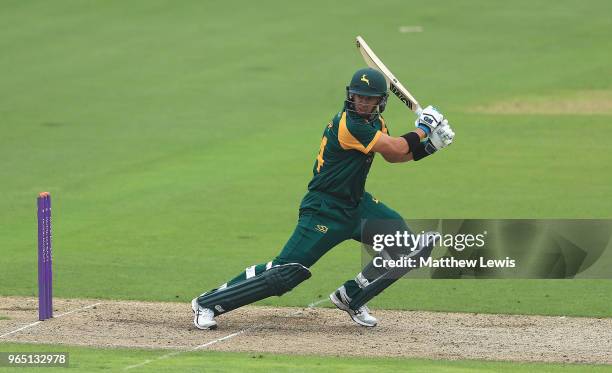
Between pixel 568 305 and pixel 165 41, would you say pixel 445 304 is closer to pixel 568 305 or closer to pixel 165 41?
pixel 568 305

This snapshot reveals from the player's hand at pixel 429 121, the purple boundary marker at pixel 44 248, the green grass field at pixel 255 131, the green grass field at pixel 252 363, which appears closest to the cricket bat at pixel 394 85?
the player's hand at pixel 429 121

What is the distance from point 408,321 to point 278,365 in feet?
7.74

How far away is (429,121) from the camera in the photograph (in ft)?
34.7

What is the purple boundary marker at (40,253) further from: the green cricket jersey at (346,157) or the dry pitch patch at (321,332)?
the green cricket jersey at (346,157)

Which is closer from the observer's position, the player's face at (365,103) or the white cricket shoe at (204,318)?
the player's face at (365,103)

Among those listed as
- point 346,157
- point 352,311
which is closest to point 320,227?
point 346,157

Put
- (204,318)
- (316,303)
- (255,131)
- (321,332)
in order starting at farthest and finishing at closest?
(255,131) < (316,303) < (321,332) < (204,318)

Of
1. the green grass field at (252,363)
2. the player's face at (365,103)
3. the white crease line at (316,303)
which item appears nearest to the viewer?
the green grass field at (252,363)

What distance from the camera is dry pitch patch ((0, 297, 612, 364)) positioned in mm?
10148

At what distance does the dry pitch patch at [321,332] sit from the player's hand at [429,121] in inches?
69.2

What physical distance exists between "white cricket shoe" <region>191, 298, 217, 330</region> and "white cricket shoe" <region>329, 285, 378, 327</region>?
1.08 meters

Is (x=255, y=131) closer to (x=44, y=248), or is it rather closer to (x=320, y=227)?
(x=44, y=248)

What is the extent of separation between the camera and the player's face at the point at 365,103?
10.5 metres

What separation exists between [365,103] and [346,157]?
475mm
